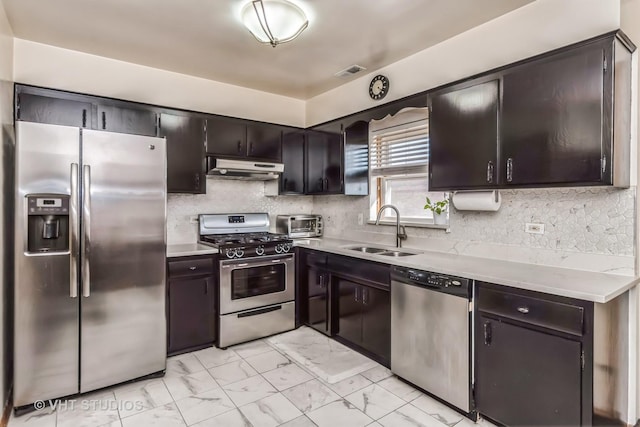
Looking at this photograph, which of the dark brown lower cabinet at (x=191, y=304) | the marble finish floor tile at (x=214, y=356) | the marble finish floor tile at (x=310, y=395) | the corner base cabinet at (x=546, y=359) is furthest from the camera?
the dark brown lower cabinet at (x=191, y=304)

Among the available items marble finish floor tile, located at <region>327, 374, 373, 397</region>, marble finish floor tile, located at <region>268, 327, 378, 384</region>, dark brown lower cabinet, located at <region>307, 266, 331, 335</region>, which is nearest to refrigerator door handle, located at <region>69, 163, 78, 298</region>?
marble finish floor tile, located at <region>268, 327, 378, 384</region>

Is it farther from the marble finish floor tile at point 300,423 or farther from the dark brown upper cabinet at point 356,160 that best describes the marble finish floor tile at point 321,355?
the dark brown upper cabinet at point 356,160

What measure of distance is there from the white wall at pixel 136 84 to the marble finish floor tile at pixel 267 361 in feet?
8.67

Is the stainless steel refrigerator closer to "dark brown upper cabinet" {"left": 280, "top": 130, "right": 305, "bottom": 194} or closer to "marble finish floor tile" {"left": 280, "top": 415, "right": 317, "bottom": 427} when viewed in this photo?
"marble finish floor tile" {"left": 280, "top": 415, "right": 317, "bottom": 427}

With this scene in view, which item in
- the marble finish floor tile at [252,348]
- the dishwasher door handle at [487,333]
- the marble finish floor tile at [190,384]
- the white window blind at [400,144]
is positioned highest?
the white window blind at [400,144]

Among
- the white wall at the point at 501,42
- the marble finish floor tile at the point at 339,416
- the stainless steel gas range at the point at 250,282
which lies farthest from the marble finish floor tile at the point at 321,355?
the white wall at the point at 501,42

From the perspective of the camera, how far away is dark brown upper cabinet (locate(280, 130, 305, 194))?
161 inches

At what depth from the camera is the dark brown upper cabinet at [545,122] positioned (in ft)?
6.15

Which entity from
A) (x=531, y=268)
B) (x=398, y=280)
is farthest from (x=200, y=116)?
(x=531, y=268)

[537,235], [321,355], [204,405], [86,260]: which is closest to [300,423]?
[204,405]

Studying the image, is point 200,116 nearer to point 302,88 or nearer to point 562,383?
point 302,88

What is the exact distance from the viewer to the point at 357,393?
8.20 feet

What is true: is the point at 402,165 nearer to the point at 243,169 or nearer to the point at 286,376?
the point at 243,169

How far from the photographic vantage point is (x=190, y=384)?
2623 millimetres
